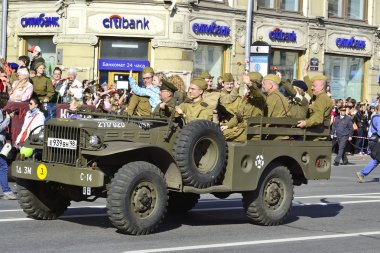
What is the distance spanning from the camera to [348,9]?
39.9 metres

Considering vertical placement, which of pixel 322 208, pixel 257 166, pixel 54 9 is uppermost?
pixel 54 9

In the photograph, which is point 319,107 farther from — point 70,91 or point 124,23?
point 124,23

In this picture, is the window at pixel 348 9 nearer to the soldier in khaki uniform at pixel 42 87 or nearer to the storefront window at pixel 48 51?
the storefront window at pixel 48 51

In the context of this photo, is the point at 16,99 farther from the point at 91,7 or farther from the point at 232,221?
the point at 91,7

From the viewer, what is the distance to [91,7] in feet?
104

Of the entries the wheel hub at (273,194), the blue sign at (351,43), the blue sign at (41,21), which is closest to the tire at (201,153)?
the wheel hub at (273,194)

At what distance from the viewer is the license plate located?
35.0 ft

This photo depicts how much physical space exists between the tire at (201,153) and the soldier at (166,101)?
2.69 ft

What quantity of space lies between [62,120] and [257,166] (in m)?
2.67

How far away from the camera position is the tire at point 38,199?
11477 millimetres

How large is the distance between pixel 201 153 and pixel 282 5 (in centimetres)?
2623

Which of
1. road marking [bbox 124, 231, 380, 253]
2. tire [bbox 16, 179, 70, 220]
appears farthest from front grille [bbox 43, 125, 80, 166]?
road marking [bbox 124, 231, 380, 253]

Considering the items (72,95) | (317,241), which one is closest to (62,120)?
(317,241)

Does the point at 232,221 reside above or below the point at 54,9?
below
